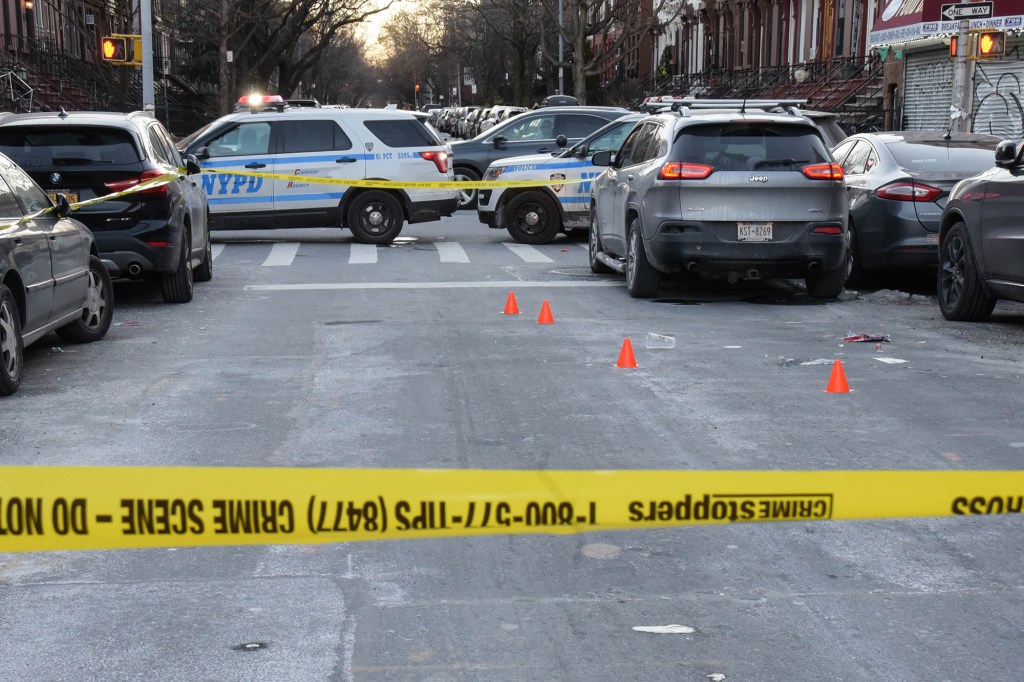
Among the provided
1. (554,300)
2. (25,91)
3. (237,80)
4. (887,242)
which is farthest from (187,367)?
(237,80)

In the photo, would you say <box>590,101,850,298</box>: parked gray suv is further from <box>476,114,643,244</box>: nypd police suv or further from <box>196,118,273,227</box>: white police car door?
<box>196,118,273,227</box>: white police car door

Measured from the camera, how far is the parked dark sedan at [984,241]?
1052cm

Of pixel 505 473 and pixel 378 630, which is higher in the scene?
pixel 505 473

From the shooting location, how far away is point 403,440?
7.03 meters

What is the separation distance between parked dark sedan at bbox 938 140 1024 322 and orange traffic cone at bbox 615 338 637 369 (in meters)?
3.22

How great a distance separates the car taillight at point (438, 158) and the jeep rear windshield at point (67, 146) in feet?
25.0

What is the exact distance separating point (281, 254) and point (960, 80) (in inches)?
405

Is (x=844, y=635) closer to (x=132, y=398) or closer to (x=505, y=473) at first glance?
(x=505, y=473)

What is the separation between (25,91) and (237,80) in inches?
620

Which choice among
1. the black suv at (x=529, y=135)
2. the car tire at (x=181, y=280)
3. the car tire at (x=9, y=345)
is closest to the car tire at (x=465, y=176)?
the black suv at (x=529, y=135)

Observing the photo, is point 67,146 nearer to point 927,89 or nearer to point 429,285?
point 429,285

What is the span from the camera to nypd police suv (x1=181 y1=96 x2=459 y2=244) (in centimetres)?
1919

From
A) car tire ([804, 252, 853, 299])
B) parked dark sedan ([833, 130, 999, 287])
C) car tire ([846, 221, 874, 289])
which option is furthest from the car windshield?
car tire ([804, 252, 853, 299])

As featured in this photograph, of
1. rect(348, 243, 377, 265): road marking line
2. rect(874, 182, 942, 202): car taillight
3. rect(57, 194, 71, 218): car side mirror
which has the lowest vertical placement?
rect(348, 243, 377, 265): road marking line
